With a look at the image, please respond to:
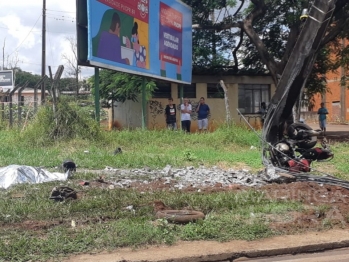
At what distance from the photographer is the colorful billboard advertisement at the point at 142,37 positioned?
15156 millimetres

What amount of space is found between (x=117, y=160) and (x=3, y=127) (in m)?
8.23

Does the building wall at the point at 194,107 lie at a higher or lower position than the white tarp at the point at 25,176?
higher

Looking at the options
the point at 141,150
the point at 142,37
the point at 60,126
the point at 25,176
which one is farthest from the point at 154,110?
the point at 25,176

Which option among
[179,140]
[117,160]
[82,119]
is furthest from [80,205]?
[179,140]

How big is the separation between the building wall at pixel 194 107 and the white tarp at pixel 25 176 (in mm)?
13353

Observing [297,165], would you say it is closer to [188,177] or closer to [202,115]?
[188,177]

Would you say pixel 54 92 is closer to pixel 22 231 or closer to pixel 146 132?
pixel 146 132

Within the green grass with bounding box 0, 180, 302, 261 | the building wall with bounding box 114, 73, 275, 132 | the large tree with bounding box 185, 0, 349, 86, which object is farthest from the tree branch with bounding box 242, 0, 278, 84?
the green grass with bounding box 0, 180, 302, 261

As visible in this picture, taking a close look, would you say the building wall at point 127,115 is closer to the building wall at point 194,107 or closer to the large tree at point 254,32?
the building wall at point 194,107

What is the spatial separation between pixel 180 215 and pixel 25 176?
12.5ft

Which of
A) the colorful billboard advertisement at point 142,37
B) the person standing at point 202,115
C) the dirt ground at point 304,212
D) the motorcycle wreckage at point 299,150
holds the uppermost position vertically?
the colorful billboard advertisement at point 142,37

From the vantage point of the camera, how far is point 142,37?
1797 centimetres

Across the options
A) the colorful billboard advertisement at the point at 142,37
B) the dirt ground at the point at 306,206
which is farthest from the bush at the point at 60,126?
the dirt ground at the point at 306,206

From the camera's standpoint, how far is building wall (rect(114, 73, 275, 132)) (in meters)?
24.0
